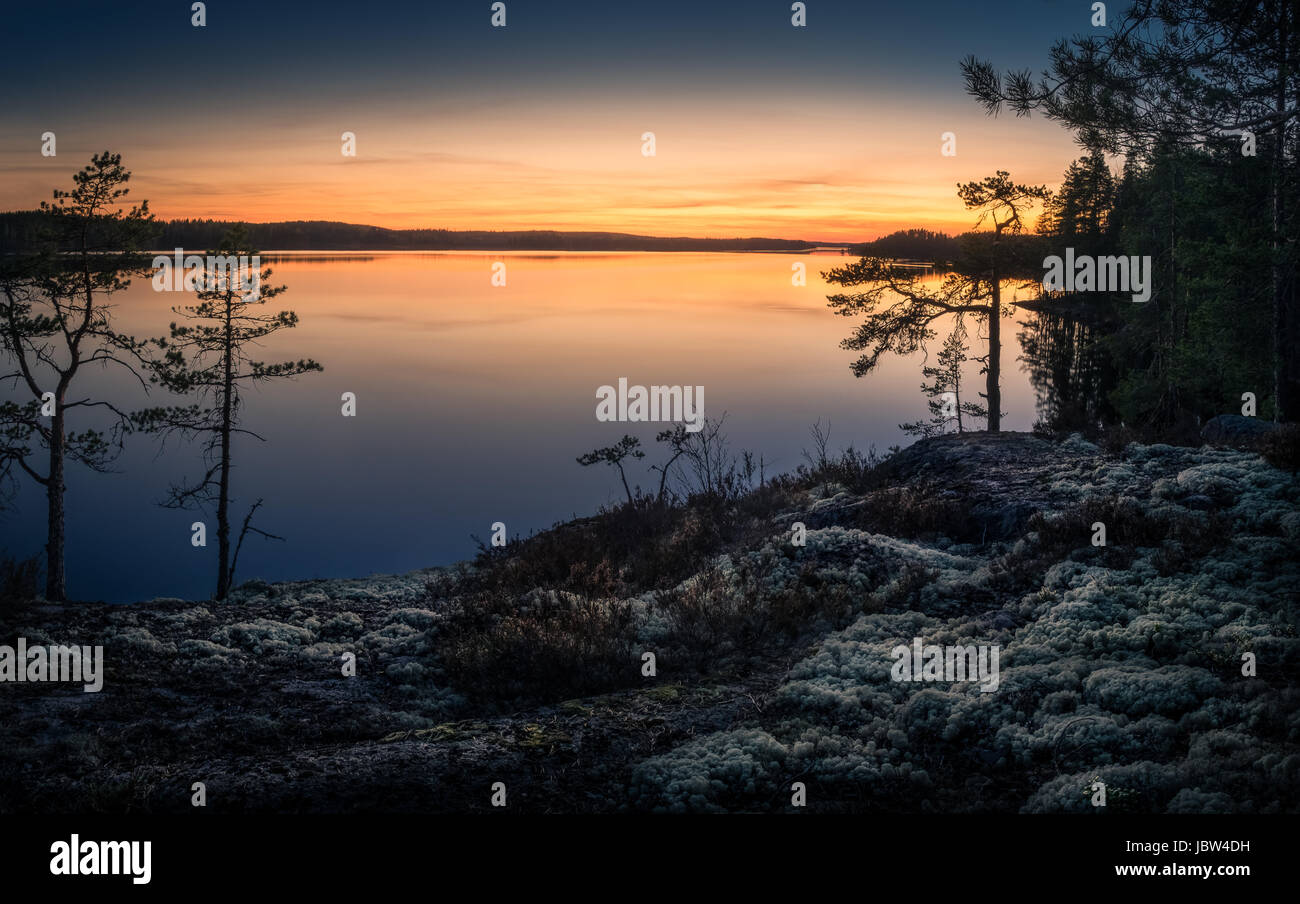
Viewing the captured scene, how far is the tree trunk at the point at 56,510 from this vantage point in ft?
67.5

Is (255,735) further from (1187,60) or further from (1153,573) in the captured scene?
(1187,60)

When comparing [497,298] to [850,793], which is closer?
[850,793]

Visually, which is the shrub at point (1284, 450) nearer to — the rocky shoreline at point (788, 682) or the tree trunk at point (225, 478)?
the rocky shoreline at point (788, 682)

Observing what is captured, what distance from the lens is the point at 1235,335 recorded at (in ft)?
87.1

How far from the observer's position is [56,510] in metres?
20.9

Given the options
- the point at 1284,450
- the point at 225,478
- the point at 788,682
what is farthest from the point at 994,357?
the point at 225,478

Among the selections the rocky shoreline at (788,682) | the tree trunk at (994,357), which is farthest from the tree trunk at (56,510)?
the tree trunk at (994,357)

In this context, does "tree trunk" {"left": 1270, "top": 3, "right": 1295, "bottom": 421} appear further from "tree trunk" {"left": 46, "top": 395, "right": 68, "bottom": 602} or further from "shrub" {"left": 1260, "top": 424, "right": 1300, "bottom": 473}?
"tree trunk" {"left": 46, "top": 395, "right": 68, "bottom": 602}

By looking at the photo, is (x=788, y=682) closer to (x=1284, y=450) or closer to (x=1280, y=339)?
(x=1284, y=450)

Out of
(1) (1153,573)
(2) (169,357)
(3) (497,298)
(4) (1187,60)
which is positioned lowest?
(1) (1153,573)

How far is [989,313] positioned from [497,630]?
75.4ft

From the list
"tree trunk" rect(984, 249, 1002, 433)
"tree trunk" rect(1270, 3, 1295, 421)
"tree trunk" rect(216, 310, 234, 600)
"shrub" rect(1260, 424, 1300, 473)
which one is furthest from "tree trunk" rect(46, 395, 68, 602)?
"tree trunk" rect(1270, 3, 1295, 421)
